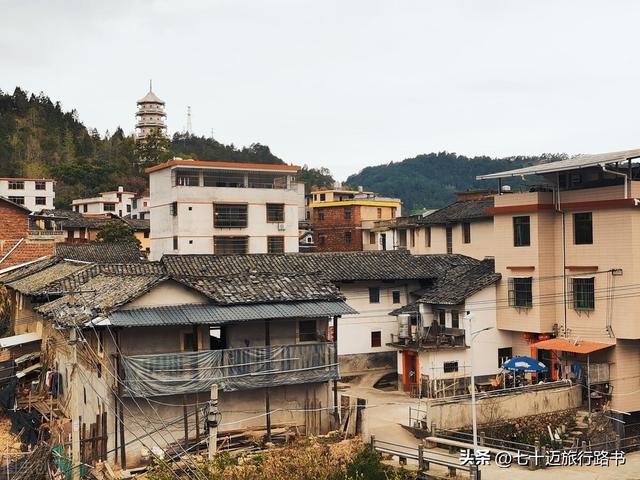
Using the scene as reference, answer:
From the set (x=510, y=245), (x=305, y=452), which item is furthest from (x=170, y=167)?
(x=305, y=452)

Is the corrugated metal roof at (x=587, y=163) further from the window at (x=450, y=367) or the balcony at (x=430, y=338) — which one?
the window at (x=450, y=367)

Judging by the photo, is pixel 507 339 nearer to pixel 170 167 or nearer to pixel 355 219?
pixel 170 167

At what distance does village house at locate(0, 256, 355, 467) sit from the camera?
930 inches

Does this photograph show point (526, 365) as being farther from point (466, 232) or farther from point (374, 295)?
point (466, 232)

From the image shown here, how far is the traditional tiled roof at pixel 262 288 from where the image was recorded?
2570cm

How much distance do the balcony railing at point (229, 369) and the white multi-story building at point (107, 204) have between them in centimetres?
6504

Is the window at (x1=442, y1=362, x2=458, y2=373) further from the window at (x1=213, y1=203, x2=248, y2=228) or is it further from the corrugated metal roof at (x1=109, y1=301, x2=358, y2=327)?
the window at (x1=213, y1=203, x2=248, y2=228)

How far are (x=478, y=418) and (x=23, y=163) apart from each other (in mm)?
86515

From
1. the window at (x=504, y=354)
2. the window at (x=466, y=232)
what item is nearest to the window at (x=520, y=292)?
→ the window at (x=504, y=354)

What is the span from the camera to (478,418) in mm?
28562

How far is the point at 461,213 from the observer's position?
1815 inches

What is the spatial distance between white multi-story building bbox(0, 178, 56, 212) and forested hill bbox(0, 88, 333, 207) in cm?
708

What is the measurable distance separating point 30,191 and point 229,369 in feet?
217

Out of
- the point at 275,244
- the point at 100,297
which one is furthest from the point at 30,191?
the point at 100,297
